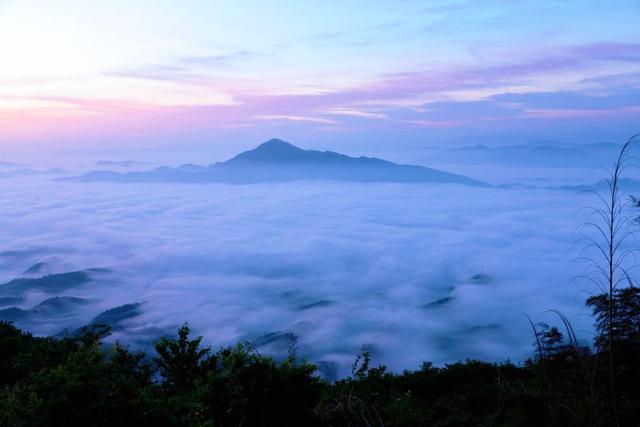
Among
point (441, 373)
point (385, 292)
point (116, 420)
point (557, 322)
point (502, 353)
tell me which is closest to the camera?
Answer: point (116, 420)

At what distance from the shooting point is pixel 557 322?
14162cm

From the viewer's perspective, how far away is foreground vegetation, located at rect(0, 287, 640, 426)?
542cm

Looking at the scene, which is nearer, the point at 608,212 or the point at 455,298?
the point at 608,212

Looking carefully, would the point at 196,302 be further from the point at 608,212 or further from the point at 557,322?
the point at 608,212

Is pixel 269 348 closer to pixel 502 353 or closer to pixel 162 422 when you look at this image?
pixel 502 353

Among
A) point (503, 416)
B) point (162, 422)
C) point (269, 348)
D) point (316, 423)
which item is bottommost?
point (269, 348)

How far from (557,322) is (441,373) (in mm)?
141595

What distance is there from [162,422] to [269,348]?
13408 cm

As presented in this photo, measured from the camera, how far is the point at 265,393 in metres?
8.70

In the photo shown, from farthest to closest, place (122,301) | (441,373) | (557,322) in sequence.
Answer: (122,301), (557,322), (441,373)

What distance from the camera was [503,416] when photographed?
40.0 ft

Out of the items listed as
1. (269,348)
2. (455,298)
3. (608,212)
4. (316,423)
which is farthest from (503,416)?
(455,298)

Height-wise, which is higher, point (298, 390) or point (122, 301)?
point (298, 390)

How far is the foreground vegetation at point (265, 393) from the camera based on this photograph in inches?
213
